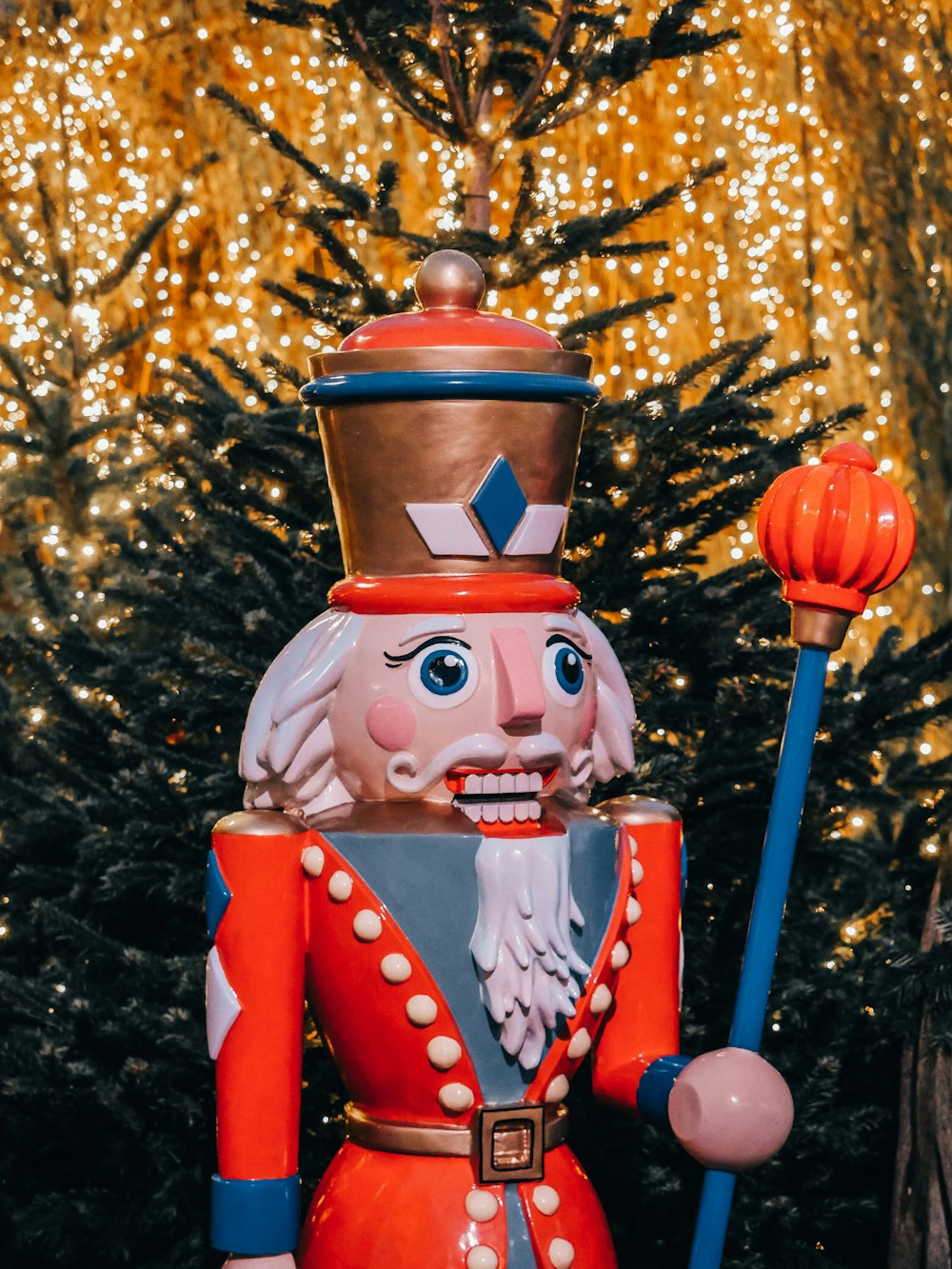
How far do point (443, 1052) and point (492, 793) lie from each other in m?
0.26

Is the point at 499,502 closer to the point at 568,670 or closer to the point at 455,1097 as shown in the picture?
the point at 568,670

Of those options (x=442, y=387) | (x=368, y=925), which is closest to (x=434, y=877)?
(x=368, y=925)

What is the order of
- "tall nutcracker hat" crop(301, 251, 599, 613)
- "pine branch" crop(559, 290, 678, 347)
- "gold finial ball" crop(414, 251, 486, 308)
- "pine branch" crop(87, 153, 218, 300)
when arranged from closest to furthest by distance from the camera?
"tall nutcracker hat" crop(301, 251, 599, 613) < "gold finial ball" crop(414, 251, 486, 308) < "pine branch" crop(559, 290, 678, 347) < "pine branch" crop(87, 153, 218, 300)

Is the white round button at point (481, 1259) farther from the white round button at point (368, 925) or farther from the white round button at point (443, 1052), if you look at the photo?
the white round button at point (368, 925)

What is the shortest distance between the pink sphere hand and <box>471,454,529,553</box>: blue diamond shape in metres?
0.57

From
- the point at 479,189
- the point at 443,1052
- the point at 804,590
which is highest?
the point at 479,189

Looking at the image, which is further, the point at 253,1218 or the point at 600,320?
the point at 600,320

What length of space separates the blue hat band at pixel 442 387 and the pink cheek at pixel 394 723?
1.03 feet

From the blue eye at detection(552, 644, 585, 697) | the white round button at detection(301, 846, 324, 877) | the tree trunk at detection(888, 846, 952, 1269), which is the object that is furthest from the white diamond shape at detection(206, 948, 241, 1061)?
the tree trunk at detection(888, 846, 952, 1269)

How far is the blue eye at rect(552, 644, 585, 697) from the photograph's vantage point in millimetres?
1730

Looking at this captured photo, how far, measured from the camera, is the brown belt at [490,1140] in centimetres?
165

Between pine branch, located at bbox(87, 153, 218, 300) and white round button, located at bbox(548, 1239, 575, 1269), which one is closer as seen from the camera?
white round button, located at bbox(548, 1239, 575, 1269)

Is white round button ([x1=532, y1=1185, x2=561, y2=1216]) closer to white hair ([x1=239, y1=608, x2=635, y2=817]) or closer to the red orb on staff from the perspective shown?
white hair ([x1=239, y1=608, x2=635, y2=817])

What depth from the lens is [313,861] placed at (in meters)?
1.67
